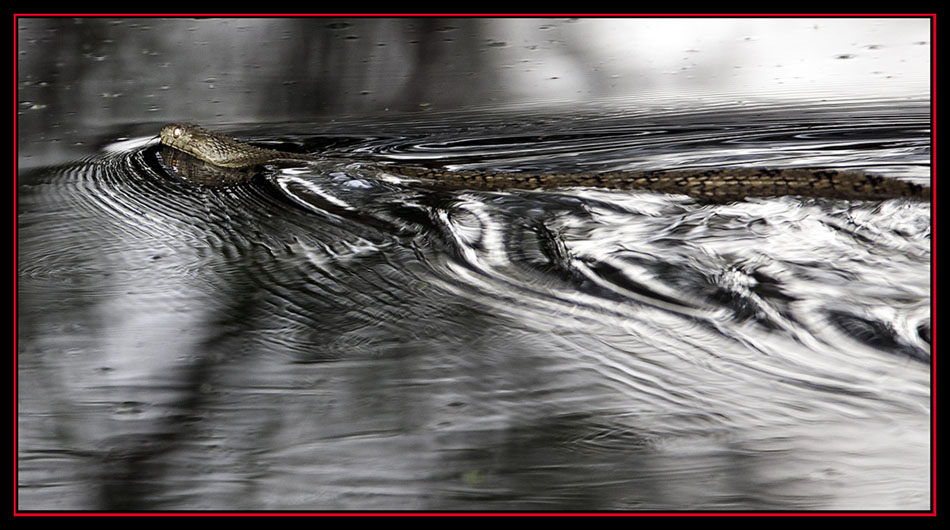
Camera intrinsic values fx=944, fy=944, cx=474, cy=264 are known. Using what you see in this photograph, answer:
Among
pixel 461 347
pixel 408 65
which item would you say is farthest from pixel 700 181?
pixel 408 65

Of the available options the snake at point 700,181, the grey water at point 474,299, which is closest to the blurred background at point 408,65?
the grey water at point 474,299

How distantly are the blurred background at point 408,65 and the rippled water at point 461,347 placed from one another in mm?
945

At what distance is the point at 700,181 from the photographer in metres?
3.58

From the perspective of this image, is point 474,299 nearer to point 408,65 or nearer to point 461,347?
point 461,347

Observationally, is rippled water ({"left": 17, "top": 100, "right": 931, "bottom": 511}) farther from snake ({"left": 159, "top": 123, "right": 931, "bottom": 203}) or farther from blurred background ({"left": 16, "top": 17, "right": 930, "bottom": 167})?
blurred background ({"left": 16, "top": 17, "right": 930, "bottom": 167})

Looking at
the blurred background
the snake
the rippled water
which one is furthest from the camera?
the blurred background

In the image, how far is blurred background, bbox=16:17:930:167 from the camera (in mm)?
4660

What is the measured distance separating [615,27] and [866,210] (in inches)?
104

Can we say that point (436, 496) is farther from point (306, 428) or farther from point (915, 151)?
point (915, 151)

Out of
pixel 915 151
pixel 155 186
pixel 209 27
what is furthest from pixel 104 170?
pixel 915 151

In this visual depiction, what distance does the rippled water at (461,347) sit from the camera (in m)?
1.85

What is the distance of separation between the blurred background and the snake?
929mm

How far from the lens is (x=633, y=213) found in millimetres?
3293

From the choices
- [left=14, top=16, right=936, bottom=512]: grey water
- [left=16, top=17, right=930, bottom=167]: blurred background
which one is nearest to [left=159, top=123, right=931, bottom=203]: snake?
[left=14, top=16, right=936, bottom=512]: grey water
